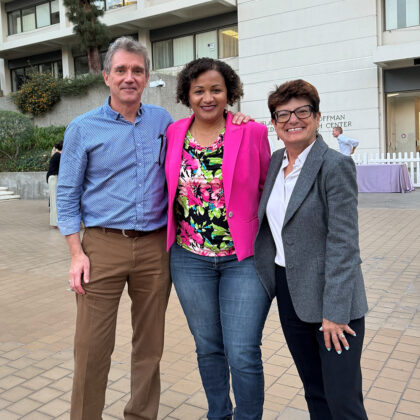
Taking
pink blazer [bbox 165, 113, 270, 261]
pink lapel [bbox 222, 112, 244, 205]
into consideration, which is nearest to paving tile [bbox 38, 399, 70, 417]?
pink blazer [bbox 165, 113, 270, 261]

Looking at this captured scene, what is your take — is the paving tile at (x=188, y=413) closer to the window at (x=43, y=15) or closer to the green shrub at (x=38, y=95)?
the green shrub at (x=38, y=95)

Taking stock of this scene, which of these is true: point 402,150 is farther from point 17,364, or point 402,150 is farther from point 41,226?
point 17,364

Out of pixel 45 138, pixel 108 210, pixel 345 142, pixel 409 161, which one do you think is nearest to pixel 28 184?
pixel 45 138

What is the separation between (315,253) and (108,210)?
1.12 m

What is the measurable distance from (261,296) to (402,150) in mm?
19056

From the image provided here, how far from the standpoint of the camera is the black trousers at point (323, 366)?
6.51ft

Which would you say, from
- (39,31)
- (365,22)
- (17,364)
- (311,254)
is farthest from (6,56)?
(311,254)

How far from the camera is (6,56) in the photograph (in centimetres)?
3147

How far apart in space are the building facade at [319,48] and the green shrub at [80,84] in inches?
141

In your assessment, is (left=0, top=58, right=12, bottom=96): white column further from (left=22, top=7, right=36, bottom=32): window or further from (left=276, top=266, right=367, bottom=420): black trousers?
(left=276, top=266, right=367, bottom=420): black trousers

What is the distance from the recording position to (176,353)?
3.94 metres

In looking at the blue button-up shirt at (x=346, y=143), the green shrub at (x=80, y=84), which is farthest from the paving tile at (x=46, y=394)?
the green shrub at (x=80, y=84)

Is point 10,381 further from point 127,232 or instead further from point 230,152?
point 230,152

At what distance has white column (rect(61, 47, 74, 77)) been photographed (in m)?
28.9
